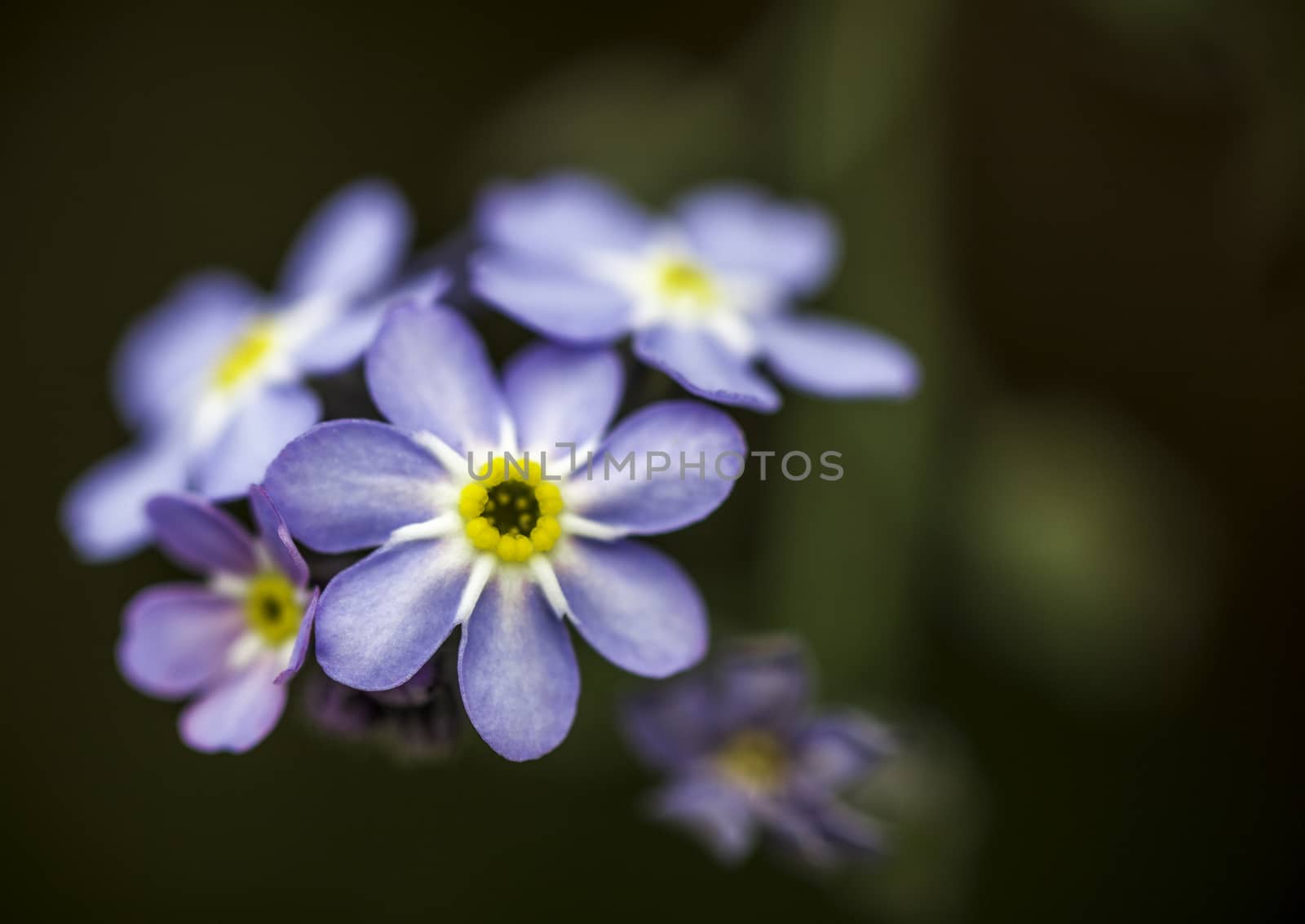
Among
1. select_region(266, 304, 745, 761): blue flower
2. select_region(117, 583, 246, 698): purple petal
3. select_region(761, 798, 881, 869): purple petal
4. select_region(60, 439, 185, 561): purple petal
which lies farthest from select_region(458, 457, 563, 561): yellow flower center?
select_region(761, 798, 881, 869): purple petal

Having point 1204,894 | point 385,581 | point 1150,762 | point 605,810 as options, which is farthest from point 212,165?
point 1204,894

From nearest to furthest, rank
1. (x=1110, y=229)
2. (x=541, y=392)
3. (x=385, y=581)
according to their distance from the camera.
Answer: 1. (x=385, y=581)
2. (x=541, y=392)
3. (x=1110, y=229)

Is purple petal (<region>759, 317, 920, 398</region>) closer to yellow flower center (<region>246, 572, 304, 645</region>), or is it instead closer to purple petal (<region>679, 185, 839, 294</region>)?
purple petal (<region>679, 185, 839, 294</region>)

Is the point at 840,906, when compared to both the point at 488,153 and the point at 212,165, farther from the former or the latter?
the point at 212,165

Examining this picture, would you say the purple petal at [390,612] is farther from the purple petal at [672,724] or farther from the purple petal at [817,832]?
the purple petal at [817,832]

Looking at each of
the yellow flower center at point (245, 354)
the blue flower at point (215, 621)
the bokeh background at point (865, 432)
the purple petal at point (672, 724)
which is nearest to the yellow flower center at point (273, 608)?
the blue flower at point (215, 621)
